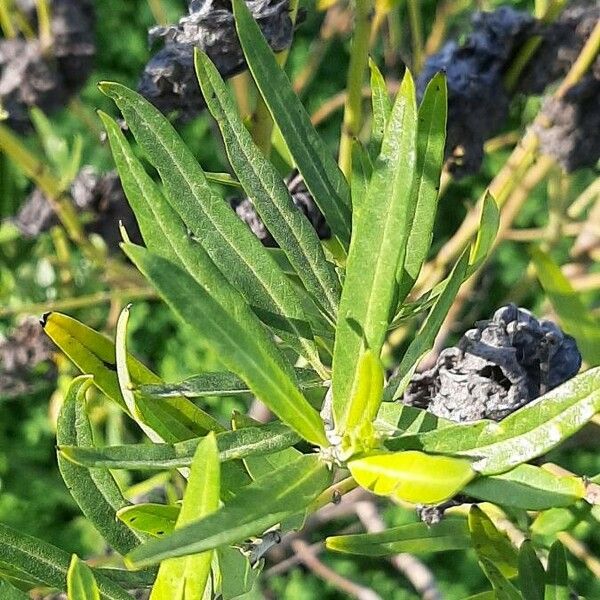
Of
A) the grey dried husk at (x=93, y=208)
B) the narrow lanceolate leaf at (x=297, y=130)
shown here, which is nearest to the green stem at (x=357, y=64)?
the narrow lanceolate leaf at (x=297, y=130)

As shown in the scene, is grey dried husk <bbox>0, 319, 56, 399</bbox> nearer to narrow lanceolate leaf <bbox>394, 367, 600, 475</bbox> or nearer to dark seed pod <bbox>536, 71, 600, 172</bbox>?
dark seed pod <bbox>536, 71, 600, 172</bbox>

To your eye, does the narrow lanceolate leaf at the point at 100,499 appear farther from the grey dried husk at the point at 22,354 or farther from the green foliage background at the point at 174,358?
the green foliage background at the point at 174,358

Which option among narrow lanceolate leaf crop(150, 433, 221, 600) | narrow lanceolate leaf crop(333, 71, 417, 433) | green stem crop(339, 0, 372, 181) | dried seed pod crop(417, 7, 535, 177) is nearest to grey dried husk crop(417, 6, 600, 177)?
dried seed pod crop(417, 7, 535, 177)

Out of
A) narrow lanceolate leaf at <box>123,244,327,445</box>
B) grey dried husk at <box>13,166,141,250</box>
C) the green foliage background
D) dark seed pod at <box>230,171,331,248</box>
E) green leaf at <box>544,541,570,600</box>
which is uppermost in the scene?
narrow lanceolate leaf at <box>123,244,327,445</box>

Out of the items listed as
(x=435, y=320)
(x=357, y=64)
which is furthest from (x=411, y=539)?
(x=357, y=64)

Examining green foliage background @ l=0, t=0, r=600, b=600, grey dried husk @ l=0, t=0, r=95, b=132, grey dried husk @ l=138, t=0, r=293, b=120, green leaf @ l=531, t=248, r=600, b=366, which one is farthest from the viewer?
green foliage background @ l=0, t=0, r=600, b=600

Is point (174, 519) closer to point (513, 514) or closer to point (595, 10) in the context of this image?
point (513, 514)

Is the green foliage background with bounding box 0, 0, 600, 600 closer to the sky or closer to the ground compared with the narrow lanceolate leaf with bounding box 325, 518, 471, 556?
closer to the ground
